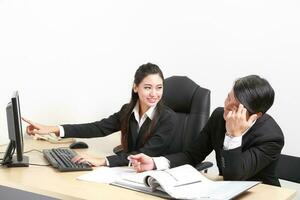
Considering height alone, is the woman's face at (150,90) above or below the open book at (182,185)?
above

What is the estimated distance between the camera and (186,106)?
219 centimetres

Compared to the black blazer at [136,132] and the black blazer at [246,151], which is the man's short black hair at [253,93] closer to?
the black blazer at [246,151]

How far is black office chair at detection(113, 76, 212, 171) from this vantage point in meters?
2.12

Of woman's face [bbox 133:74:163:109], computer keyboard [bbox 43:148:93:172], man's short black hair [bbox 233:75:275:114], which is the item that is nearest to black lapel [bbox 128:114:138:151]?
woman's face [bbox 133:74:163:109]

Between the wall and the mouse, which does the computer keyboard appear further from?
the wall

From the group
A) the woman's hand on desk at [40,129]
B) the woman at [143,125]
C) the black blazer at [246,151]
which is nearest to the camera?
the black blazer at [246,151]

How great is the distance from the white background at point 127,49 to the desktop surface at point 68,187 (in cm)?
88

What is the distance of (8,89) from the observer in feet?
7.82

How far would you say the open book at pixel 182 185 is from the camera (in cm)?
125

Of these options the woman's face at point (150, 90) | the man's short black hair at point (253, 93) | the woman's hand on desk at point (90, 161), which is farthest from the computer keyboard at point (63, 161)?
the man's short black hair at point (253, 93)

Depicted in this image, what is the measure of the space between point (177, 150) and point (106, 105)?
3.09 feet

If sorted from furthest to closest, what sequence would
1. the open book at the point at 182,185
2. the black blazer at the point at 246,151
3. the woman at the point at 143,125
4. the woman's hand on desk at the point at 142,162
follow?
1. the woman at the point at 143,125
2. the woman's hand on desk at the point at 142,162
3. the black blazer at the point at 246,151
4. the open book at the point at 182,185

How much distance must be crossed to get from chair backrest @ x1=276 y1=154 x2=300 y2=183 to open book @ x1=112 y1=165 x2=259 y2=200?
0.56 meters

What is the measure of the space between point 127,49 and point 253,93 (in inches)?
60.5
